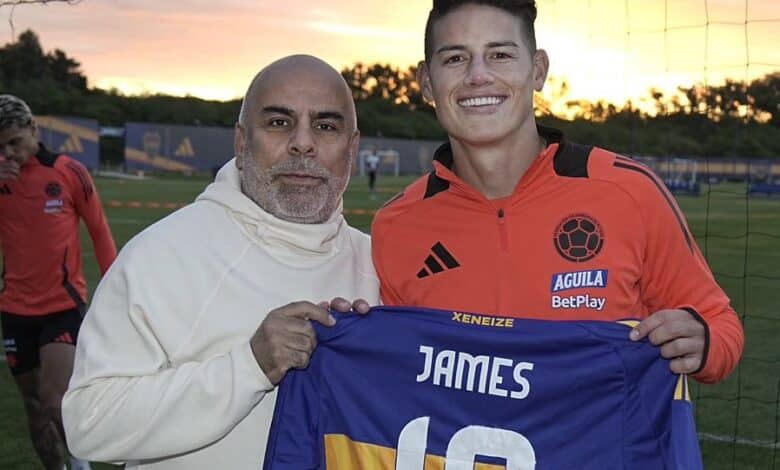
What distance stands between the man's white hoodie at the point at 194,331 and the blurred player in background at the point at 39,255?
3.26 meters

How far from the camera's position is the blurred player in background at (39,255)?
578 cm

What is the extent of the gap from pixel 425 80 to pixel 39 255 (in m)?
3.85

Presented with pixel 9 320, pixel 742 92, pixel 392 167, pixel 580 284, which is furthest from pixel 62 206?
pixel 392 167

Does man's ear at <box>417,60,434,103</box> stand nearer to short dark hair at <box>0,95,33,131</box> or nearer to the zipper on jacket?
the zipper on jacket

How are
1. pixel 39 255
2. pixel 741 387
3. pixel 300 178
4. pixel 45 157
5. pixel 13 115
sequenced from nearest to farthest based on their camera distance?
pixel 300 178
pixel 13 115
pixel 39 255
pixel 45 157
pixel 741 387

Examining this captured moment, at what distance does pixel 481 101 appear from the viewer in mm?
2908

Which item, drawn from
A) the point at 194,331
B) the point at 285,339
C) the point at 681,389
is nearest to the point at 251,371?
the point at 285,339

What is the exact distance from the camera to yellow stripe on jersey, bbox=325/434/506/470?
2.63m

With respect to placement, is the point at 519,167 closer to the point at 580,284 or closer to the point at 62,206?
the point at 580,284

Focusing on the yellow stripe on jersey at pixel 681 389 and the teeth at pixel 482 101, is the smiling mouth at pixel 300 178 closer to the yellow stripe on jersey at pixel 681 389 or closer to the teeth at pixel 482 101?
the teeth at pixel 482 101

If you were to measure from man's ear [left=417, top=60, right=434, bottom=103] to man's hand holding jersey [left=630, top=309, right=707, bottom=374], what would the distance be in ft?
3.52

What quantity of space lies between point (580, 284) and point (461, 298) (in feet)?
1.24

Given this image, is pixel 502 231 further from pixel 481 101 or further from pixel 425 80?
pixel 425 80

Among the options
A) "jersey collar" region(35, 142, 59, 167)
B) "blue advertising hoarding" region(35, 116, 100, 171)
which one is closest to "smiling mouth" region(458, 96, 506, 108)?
"jersey collar" region(35, 142, 59, 167)
